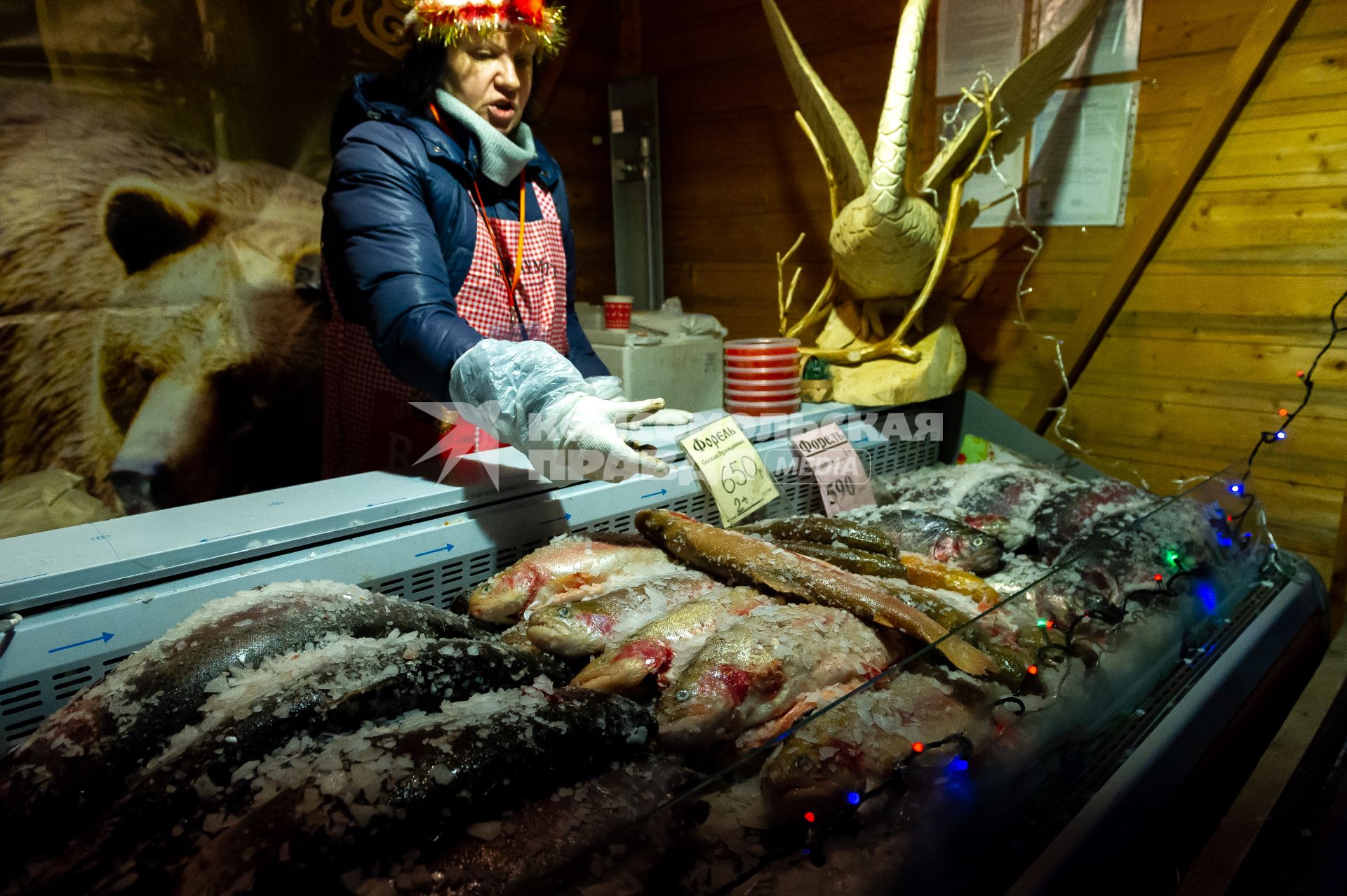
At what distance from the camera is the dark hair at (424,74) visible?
6.43ft

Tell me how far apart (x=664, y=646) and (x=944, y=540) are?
849 millimetres

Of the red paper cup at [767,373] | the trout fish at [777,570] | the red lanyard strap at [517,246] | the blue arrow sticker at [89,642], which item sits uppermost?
the red lanyard strap at [517,246]

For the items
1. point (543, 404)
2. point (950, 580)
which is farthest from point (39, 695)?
point (950, 580)

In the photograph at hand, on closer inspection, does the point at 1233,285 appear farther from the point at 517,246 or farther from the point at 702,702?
the point at 702,702

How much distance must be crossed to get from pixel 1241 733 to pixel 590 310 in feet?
6.95

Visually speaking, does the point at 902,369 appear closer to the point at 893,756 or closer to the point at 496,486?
the point at 496,486

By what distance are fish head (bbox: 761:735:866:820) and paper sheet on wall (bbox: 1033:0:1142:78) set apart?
2612mm

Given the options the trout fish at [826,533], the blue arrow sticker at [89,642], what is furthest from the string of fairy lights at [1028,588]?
the blue arrow sticker at [89,642]

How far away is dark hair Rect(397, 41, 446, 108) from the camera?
1.96 m

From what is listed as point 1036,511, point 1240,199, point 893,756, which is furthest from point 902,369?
point 893,756

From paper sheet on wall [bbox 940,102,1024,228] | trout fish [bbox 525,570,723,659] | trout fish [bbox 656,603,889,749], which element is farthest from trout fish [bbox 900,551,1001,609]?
paper sheet on wall [bbox 940,102,1024,228]

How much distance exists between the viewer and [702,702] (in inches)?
45.3

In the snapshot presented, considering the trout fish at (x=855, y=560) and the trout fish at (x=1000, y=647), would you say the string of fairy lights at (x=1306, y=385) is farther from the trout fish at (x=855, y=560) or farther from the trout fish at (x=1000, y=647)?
the trout fish at (x=1000, y=647)

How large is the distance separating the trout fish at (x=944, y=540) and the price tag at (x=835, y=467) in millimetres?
182
